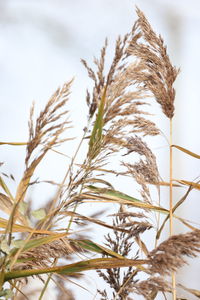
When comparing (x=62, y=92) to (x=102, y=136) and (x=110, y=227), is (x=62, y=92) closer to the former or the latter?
(x=102, y=136)

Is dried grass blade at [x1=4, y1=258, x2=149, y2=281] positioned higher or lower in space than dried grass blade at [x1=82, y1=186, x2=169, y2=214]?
lower

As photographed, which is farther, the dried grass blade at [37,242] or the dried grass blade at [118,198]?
the dried grass blade at [118,198]

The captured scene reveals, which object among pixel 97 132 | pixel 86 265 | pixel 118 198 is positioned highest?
pixel 97 132

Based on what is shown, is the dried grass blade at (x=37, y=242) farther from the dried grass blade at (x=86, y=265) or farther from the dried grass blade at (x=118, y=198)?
the dried grass blade at (x=118, y=198)

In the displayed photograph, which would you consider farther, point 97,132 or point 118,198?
point 118,198

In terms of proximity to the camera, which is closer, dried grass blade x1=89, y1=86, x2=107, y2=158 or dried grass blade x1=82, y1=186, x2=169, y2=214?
dried grass blade x1=89, y1=86, x2=107, y2=158

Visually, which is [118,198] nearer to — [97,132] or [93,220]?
[93,220]

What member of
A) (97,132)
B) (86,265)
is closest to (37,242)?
(86,265)

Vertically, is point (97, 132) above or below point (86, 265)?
above

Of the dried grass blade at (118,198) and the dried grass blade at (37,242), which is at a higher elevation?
the dried grass blade at (118,198)

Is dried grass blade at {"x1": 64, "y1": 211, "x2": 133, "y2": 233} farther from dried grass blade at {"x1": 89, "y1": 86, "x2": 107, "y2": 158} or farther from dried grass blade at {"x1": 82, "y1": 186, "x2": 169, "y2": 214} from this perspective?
dried grass blade at {"x1": 89, "y1": 86, "x2": 107, "y2": 158}

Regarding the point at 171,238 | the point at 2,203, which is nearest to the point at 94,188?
the point at 2,203
